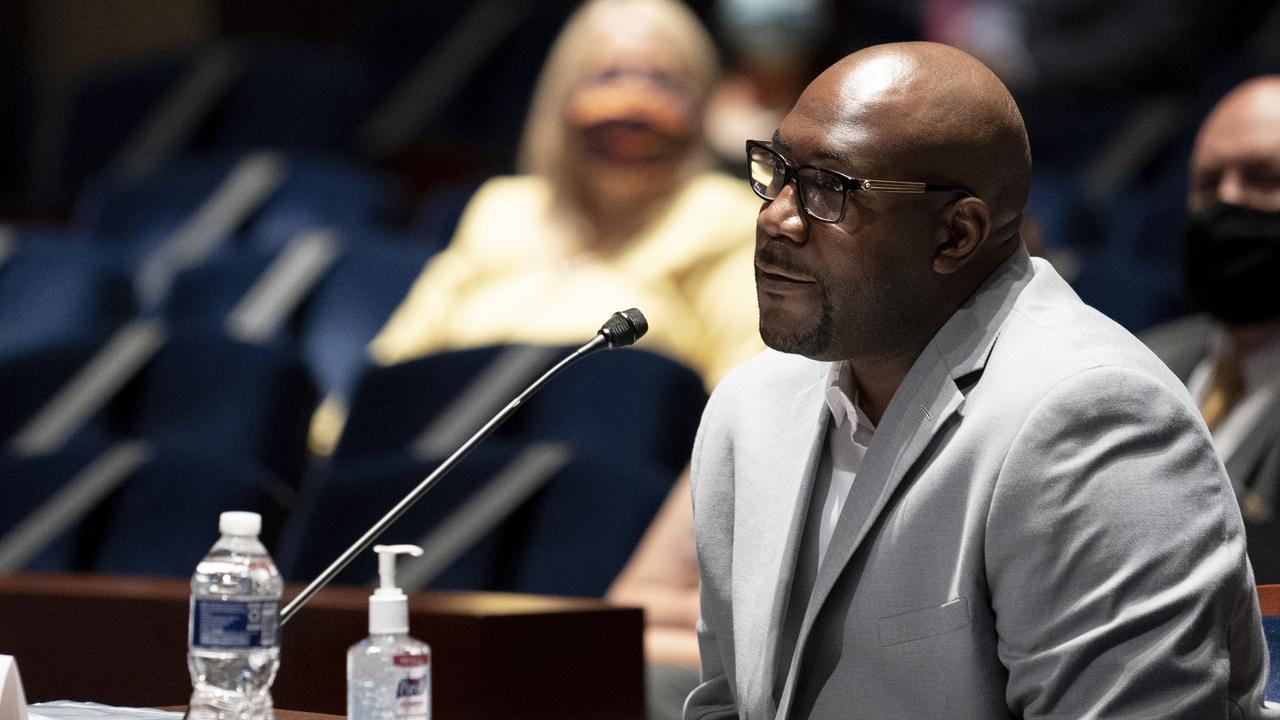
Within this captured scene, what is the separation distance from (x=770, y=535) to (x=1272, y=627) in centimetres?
38

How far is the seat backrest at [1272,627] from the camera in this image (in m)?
1.29

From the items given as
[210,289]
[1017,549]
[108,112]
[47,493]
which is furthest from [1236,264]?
[108,112]

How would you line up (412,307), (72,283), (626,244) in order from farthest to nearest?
(72,283), (412,307), (626,244)

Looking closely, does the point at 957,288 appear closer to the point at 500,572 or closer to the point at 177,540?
the point at 500,572

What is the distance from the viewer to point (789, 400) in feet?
4.47

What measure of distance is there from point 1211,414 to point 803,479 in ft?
3.54

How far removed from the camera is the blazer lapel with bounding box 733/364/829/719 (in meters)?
1.25

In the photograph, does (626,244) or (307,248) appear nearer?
(626,244)

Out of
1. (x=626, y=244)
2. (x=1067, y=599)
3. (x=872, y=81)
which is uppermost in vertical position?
(x=626, y=244)

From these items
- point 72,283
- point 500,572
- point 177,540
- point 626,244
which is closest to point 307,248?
point 72,283

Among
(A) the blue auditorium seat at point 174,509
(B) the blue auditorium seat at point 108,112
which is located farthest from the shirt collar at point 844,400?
(B) the blue auditorium seat at point 108,112

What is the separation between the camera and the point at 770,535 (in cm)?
129

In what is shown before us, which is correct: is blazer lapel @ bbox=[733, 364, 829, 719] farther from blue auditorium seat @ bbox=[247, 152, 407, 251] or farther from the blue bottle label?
blue auditorium seat @ bbox=[247, 152, 407, 251]

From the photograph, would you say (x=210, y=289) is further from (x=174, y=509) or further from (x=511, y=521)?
(x=511, y=521)
